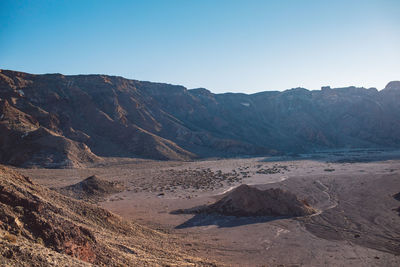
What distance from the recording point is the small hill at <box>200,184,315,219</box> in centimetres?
1800

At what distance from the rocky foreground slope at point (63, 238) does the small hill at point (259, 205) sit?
7266 millimetres

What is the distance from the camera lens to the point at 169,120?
8294cm

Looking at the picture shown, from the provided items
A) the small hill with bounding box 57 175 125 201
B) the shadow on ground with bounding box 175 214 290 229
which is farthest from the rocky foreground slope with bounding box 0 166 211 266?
the small hill with bounding box 57 175 125 201

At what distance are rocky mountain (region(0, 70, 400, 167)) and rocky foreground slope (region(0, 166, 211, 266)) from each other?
3547cm

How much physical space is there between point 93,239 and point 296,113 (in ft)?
370

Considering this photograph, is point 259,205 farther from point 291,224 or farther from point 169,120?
point 169,120

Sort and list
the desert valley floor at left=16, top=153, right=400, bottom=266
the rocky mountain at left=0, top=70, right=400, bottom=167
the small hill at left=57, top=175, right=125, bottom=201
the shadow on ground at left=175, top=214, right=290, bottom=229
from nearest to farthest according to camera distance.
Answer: the desert valley floor at left=16, top=153, right=400, bottom=266
the shadow on ground at left=175, top=214, right=290, bottom=229
the small hill at left=57, top=175, right=125, bottom=201
the rocky mountain at left=0, top=70, right=400, bottom=167

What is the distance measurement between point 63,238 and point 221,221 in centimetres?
1140

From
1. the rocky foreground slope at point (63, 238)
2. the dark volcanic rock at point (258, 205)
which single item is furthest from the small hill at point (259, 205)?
the rocky foreground slope at point (63, 238)

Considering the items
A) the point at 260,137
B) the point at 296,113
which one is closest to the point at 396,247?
the point at 260,137

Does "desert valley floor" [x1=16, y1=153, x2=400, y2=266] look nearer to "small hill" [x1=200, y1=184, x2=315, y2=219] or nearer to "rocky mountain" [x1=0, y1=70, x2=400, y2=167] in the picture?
"small hill" [x1=200, y1=184, x2=315, y2=219]

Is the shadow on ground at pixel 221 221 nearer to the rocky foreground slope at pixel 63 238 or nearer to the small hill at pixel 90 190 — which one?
the rocky foreground slope at pixel 63 238

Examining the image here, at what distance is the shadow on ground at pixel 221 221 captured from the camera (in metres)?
16.4

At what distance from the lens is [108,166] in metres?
47.6
